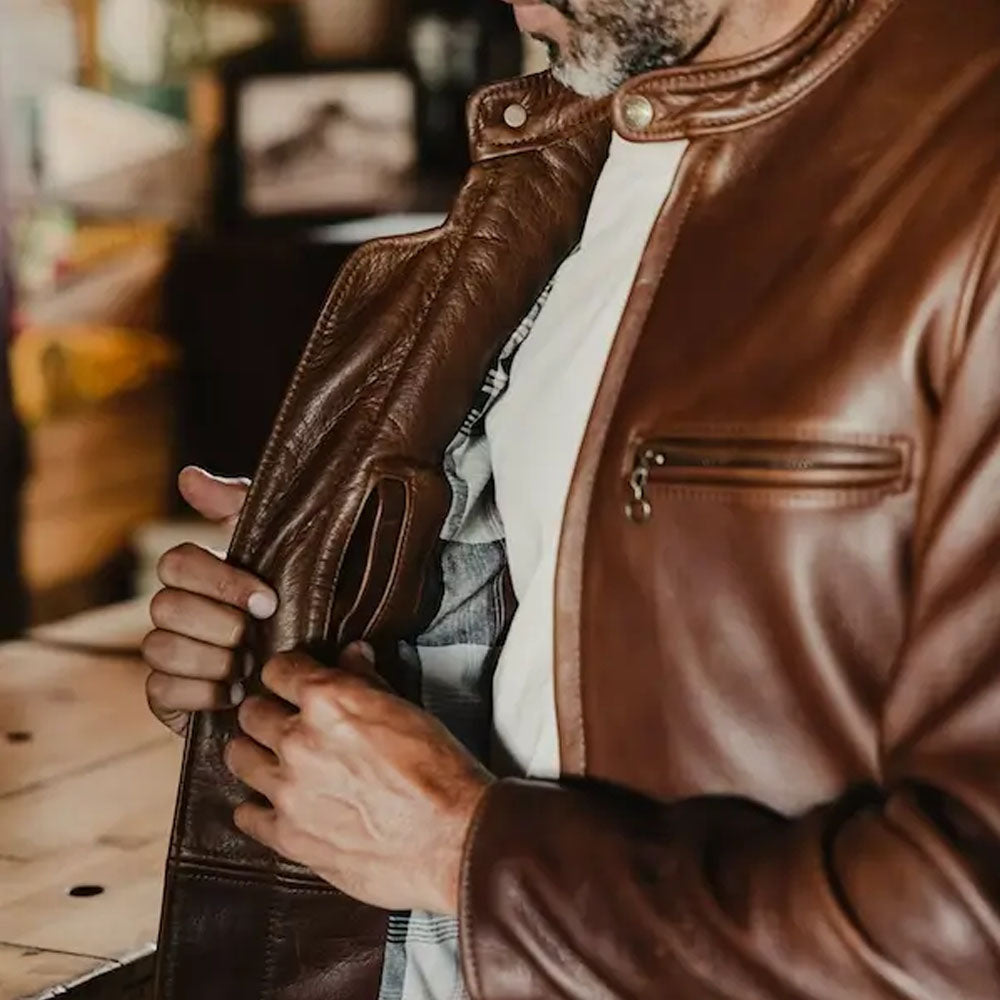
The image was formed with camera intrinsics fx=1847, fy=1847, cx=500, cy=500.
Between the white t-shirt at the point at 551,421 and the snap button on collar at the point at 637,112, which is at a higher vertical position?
the snap button on collar at the point at 637,112

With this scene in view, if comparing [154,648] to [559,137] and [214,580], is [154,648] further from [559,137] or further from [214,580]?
[559,137]

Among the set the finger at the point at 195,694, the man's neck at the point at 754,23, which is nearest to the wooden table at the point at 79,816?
the finger at the point at 195,694

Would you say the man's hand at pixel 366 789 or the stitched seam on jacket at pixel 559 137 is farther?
the stitched seam on jacket at pixel 559 137

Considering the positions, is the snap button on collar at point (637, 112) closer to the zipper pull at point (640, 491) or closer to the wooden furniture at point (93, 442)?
the zipper pull at point (640, 491)

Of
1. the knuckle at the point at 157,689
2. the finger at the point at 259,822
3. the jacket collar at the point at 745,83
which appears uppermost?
the jacket collar at the point at 745,83

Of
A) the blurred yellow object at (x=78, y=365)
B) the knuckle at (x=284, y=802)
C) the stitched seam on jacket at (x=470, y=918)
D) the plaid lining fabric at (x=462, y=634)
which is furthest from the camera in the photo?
the blurred yellow object at (x=78, y=365)

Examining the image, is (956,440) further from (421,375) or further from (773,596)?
(421,375)

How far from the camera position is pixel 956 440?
966 mm

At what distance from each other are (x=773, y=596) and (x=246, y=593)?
0.44 m

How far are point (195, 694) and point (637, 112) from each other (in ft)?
1.74

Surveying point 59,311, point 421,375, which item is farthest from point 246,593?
point 59,311

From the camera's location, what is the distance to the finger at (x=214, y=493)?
1.53m

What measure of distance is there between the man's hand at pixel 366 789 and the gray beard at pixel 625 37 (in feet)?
1.43

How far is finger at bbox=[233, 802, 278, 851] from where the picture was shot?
118 cm
